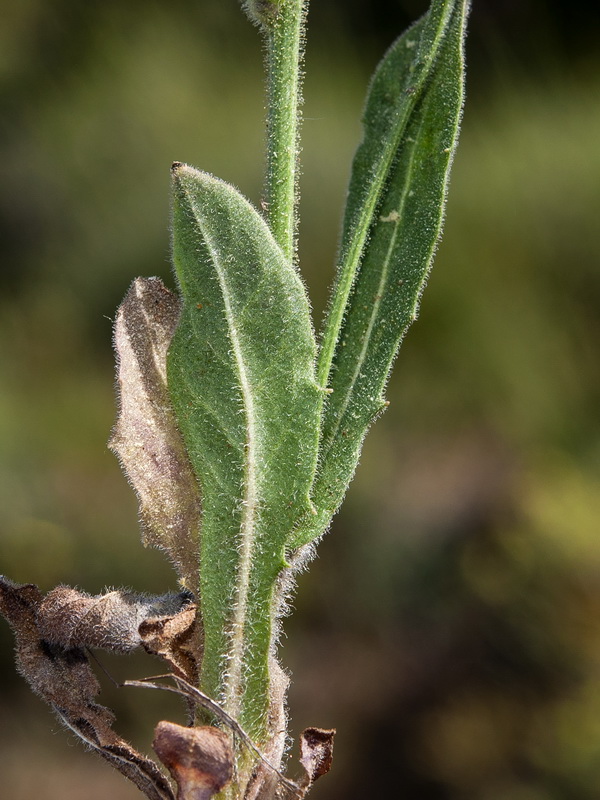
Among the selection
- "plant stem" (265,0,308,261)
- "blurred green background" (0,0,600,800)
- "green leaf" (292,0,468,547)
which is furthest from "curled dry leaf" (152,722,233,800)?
"blurred green background" (0,0,600,800)

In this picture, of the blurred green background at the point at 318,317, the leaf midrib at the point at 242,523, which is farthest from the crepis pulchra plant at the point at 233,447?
the blurred green background at the point at 318,317

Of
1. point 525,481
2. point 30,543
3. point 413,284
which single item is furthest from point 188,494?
point 30,543

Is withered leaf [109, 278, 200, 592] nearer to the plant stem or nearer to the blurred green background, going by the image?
the plant stem

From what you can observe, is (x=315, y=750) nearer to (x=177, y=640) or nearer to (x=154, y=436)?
(x=177, y=640)

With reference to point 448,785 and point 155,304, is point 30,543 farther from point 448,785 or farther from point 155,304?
point 155,304

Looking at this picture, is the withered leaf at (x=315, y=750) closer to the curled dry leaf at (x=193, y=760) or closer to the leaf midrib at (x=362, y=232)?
the curled dry leaf at (x=193, y=760)
